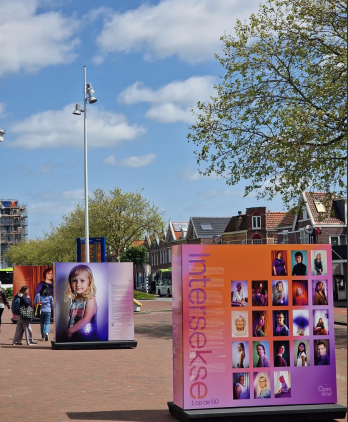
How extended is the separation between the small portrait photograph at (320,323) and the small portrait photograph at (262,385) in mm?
845

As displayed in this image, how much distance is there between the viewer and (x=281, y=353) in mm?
8656

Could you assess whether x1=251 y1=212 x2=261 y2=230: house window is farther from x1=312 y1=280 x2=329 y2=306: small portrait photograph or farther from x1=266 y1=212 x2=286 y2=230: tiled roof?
x1=312 y1=280 x2=329 y2=306: small portrait photograph

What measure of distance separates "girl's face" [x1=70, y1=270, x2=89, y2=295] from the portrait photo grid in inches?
382

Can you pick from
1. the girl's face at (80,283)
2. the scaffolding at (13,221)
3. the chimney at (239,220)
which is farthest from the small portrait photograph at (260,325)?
the scaffolding at (13,221)

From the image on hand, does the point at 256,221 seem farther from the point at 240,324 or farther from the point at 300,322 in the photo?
the point at 240,324

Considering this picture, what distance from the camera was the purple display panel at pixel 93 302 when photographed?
17.8m

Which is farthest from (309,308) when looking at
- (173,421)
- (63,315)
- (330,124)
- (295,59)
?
(295,59)

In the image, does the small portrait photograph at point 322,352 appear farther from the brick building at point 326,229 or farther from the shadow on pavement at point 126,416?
the brick building at point 326,229

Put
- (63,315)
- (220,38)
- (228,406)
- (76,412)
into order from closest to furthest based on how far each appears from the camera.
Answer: (228,406) < (76,412) < (63,315) < (220,38)

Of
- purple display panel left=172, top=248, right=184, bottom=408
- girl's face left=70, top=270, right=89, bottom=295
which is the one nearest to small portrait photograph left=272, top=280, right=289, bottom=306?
purple display panel left=172, top=248, right=184, bottom=408

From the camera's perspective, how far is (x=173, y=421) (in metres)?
8.52

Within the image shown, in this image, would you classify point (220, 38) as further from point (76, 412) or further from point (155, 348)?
point (76, 412)

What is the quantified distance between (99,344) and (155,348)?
1.52 m

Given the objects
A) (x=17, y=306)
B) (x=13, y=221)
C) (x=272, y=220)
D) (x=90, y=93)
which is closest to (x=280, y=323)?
(x=17, y=306)
